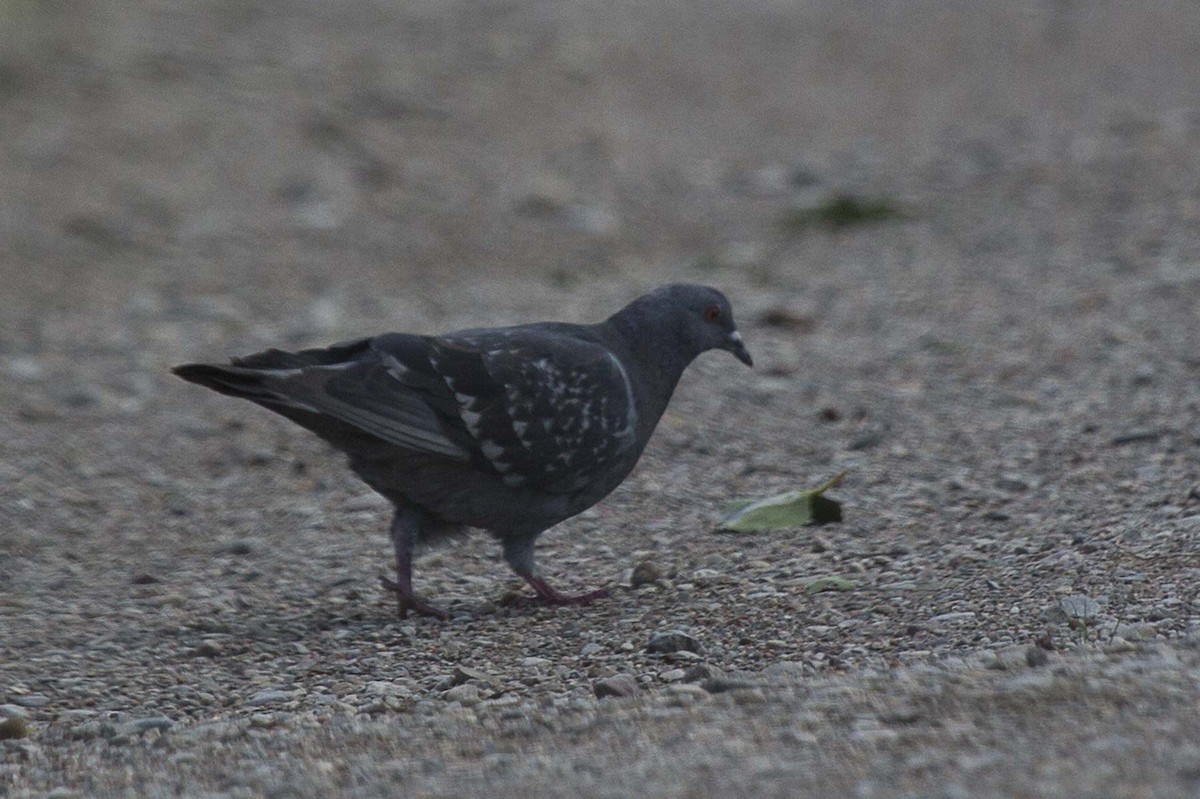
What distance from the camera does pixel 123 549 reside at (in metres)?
6.89

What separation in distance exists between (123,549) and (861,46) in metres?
12.3

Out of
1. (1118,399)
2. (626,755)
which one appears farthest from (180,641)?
(1118,399)

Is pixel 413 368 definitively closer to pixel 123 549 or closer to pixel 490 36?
pixel 123 549

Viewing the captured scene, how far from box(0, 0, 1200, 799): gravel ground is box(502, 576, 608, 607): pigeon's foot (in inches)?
2.3

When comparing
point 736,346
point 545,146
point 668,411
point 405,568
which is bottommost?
point 405,568

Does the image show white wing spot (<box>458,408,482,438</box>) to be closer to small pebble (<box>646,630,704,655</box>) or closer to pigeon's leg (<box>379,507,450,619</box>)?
pigeon's leg (<box>379,507,450,619</box>)

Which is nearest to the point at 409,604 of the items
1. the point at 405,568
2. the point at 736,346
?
the point at 405,568

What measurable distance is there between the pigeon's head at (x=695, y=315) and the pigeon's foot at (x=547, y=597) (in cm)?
103

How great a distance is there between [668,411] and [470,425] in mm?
2523

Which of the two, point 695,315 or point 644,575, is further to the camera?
point 695,315

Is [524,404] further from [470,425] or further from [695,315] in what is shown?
[695,315]

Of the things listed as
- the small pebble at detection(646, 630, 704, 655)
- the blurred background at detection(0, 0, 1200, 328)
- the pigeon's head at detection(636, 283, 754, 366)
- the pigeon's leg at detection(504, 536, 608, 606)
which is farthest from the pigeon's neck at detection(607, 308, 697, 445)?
the blurred background at detection(0, 0, 1200, 328)

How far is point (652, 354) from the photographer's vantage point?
21.1 ft

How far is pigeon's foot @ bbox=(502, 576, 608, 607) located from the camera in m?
5.88
